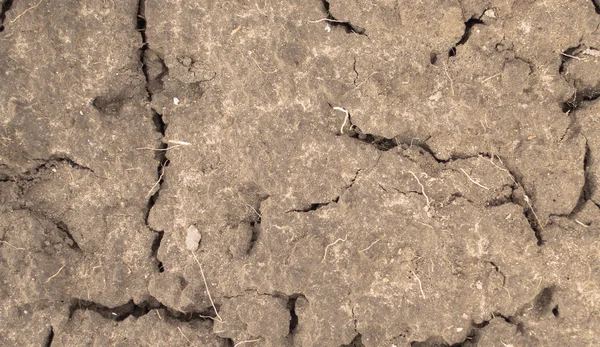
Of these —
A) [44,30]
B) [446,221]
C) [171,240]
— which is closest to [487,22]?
[446,221]

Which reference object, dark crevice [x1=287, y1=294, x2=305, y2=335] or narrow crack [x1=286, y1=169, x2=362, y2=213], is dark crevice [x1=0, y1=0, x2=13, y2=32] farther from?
dark crevice [x1=287, y1=294, x2=305, y2=335]

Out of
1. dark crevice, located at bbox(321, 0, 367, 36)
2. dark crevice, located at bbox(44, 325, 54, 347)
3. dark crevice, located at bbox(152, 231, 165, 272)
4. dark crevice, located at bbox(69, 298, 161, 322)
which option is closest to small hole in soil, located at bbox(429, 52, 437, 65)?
dark crevice, located at bbox(321, 0, 367, 36)

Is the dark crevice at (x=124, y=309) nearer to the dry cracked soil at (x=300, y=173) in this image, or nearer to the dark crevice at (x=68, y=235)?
the dry cracked soil at (x=300, y=173)

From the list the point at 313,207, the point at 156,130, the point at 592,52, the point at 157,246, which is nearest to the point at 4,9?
the point at 156,130

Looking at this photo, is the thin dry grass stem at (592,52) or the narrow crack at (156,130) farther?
the narrow crack at (156,130)

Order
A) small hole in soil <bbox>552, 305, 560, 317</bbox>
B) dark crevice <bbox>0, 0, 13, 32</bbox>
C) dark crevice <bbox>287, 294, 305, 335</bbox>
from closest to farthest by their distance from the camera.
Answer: small hole in soil <bbox>552, 305, 560, 317</bbox> → dark crevice <bbox>287, 294, 305, 335</bbox> → dark crevice <bbox>0, 0, 13, 32</bbox>

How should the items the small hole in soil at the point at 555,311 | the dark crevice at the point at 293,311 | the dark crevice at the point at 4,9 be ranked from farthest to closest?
1. the dark crevice at the point at 4,9
2. the dark crevice at the point at 293,311
3. the small hole in soil at the point at 555,311

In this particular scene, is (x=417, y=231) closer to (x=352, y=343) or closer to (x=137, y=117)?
(x=352, y=343)

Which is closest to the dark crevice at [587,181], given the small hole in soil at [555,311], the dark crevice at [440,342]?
the small hole in soil at [555,311]

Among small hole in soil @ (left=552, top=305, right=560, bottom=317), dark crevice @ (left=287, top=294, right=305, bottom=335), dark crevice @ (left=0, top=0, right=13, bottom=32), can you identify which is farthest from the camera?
dark crevice @ (left=0, top=0, right=13, bottom=32)
